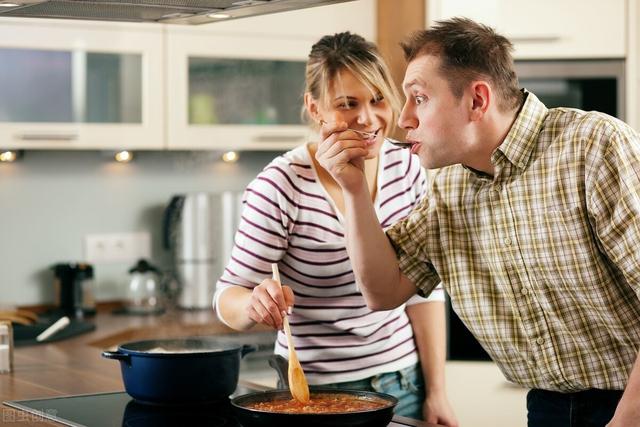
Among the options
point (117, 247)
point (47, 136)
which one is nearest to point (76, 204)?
point (117, 247)

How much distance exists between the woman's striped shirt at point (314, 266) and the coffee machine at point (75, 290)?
Answer: 1.49 m

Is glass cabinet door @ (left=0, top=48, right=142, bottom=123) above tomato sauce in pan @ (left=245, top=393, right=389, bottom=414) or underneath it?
above

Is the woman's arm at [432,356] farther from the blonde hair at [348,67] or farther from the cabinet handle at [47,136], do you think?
the cabinet handle at [47,136]

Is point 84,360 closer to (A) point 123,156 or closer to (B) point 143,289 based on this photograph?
(B) point 143,289

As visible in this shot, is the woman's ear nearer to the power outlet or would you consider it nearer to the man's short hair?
the man's short hair

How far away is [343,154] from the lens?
1.93m

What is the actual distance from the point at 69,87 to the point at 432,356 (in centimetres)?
169

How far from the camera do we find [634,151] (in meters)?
1.73

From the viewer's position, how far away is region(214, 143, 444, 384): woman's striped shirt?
217 cm

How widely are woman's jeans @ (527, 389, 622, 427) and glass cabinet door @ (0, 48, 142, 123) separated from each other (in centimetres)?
194

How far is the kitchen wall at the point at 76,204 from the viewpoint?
3684mm

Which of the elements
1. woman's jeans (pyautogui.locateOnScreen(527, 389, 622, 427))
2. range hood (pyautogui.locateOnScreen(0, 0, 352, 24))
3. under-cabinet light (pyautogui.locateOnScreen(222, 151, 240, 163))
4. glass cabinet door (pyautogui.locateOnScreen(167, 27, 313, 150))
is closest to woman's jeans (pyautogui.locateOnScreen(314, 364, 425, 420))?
woman's jeans (pyautogui.locateOnScreen(527, 389, 622, 427))

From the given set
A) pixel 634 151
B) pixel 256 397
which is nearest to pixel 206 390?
pixel 256 397

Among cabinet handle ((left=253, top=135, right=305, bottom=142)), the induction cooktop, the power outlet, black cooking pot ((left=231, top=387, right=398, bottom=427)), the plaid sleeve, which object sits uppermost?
cabinet handle ((left=253, top=135, right=305, bottom=142))
